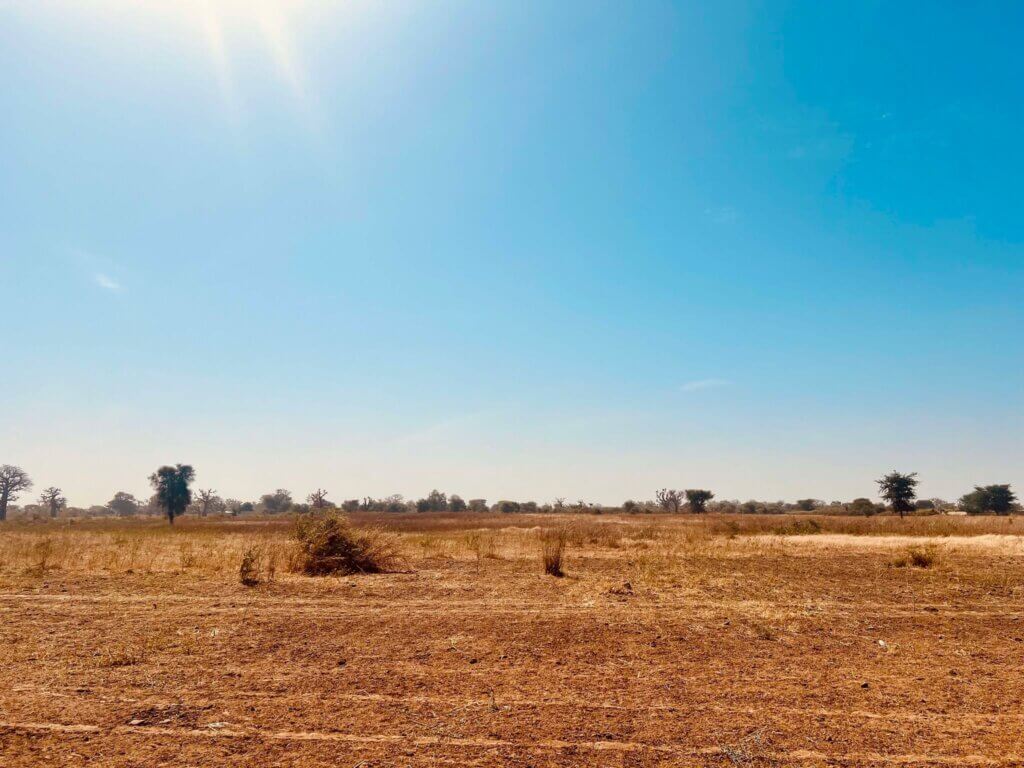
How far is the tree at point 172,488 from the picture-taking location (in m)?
65.4

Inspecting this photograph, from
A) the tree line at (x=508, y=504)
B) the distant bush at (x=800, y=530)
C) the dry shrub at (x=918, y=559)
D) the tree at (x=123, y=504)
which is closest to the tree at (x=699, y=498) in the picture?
the tree line at (x=508, y=504)

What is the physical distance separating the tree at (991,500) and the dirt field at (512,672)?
73.0 metres

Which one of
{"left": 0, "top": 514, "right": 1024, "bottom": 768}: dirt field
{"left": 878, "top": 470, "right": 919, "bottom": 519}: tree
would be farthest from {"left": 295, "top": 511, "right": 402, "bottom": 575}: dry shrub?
{"left": 878, "top": 470, "right": 919, "bottom": 519}: tree

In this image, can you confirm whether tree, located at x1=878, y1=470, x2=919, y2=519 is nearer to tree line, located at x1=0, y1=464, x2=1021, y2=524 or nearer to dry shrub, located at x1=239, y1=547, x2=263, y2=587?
tree line, located at x1=0, y1=464, x2=1021, y2=524

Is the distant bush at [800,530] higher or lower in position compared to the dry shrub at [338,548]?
lower

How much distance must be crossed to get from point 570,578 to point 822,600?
5.16m

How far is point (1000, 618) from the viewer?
9062 mm

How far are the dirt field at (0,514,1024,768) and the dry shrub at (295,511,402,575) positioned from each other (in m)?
2.45

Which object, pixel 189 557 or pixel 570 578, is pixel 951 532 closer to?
pixel 570 578

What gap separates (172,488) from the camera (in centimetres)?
6569

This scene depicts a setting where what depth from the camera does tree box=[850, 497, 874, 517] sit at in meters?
68.4

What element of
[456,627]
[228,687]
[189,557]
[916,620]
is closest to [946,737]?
[916,620]

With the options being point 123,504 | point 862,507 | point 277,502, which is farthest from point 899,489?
point 123,504

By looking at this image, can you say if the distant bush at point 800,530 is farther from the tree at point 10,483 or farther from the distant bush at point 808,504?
the tree at point 10,483
